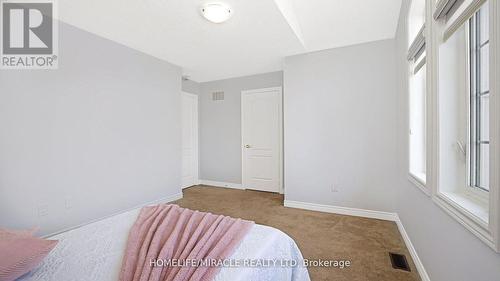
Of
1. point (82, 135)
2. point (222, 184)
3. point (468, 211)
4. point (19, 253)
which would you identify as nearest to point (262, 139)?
point (222, 184)

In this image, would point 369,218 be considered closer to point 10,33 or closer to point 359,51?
point 359,51

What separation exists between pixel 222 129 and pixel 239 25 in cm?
265

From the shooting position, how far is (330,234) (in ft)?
7.84

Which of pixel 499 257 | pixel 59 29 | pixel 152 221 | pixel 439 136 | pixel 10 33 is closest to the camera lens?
pixel 499 257

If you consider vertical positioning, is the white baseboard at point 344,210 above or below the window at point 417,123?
below

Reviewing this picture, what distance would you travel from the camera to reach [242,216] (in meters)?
2.94

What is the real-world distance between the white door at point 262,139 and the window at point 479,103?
2961 mm

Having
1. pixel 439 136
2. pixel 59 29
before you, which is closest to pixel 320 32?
pixel 439 136

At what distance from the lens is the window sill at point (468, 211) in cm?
85

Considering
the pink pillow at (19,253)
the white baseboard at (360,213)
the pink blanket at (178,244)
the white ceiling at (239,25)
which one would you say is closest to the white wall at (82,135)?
the white ceiling at (239,25)

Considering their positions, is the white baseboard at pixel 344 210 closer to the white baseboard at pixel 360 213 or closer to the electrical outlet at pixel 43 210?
the white baseboard at pixel 360 213

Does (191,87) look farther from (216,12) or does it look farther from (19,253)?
(19,253)

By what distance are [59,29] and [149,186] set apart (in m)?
2.23

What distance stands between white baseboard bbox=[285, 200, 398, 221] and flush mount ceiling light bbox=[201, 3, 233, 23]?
276 centimetres
